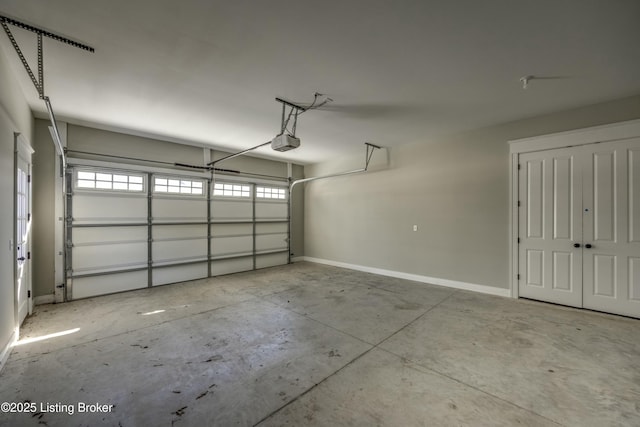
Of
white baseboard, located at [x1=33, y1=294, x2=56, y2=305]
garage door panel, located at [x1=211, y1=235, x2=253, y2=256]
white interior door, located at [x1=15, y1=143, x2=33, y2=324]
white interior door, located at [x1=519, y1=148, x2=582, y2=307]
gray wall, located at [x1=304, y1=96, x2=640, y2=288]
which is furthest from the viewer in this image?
garage door panel, located at [x1=211, y1=235, x2=253, y2=256]

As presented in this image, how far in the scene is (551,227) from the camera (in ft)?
12.8

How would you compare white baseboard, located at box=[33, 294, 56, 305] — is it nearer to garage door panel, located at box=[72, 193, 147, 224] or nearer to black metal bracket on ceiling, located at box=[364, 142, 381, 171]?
garage door panel, located at box=[72, 193, 147, 224]

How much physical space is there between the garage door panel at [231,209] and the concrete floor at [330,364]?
2.39 m

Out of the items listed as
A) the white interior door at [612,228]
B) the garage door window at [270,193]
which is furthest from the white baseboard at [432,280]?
the garage door window at [270,193]

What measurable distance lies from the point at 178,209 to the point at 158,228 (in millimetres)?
533

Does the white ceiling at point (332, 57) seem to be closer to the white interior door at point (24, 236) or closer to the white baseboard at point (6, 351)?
the white interior door at point (24, 236)

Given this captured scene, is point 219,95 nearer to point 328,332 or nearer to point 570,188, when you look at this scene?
point 328,332

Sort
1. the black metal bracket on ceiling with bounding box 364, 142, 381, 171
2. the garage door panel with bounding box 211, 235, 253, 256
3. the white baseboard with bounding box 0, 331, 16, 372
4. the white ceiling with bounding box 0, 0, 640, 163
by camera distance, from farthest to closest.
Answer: the garage door panel with bounding box 211, 235, 253, 256
the black metal bracket on ceiling with bounding box 364, 142, 381, 171
the white baseboard with bounding box 0, 331, 16, 372
the white ceiling with bounding box 0, 0, 640, 163

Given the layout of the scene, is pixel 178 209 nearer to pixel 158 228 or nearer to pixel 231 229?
pixel 158 228

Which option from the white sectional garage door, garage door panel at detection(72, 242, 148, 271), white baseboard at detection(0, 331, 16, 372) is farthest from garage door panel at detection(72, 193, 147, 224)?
white baseboard at detection(0, 331, 16, 372)

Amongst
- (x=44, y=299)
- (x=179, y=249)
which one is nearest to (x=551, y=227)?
(x=179, y=249)

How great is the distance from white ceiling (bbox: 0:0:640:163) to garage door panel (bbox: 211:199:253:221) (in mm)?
2288

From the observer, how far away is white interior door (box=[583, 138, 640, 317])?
10.9 ft

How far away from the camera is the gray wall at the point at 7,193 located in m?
2.38
